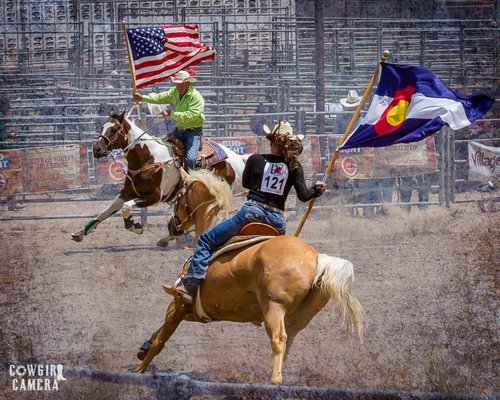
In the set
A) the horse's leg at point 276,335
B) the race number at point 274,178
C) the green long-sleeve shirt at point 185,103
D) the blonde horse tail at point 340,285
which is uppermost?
the green long-sleeve shirt at point 185,103

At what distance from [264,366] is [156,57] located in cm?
491

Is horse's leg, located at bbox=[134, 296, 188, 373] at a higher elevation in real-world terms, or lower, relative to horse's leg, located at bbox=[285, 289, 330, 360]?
lower

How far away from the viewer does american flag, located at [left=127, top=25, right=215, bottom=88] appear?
10.5 metres

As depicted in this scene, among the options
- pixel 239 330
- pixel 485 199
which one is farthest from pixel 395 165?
pixel 239 330

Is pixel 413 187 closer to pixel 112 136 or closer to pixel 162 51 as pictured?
pixel 162 51

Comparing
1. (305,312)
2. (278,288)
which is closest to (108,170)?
(305,312)

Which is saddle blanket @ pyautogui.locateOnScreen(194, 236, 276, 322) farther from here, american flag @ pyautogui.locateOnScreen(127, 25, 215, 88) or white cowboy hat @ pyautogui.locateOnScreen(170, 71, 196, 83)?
american flag @ pyautogui.locateOnScreen(127, 25, 215, 88)

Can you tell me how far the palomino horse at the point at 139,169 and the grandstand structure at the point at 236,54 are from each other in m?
3.74

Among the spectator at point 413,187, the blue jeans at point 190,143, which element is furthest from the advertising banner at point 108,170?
the spectator at point 413,187

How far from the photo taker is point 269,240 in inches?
227

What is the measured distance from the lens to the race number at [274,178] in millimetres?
5926

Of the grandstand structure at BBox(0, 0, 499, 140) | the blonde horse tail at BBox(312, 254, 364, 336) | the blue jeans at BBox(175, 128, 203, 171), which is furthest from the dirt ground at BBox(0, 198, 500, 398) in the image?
the grandstand structure at BBox(0, 0, 499, 140)

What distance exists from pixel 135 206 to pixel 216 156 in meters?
1.22

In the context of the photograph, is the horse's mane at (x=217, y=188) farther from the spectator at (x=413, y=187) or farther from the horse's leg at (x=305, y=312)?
the spectator at (x=413, y=187)
